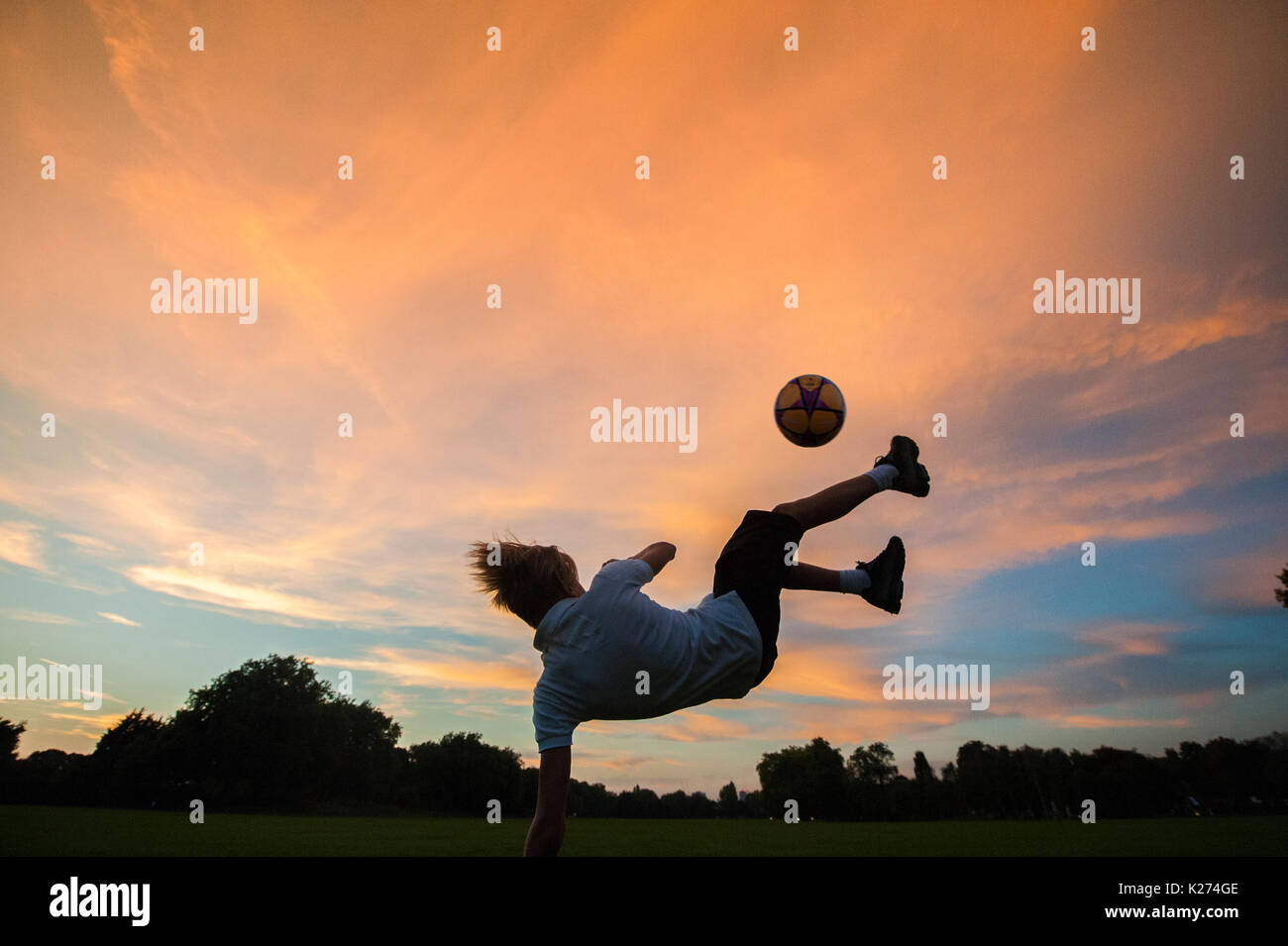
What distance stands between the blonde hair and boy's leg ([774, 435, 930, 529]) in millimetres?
1709

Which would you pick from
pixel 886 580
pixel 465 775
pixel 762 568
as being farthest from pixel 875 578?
pixel 465 775

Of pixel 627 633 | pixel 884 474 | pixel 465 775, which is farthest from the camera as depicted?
pixel 465 775

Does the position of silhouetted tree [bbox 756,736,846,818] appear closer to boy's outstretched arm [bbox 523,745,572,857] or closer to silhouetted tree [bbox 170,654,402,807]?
silhouetted tree [bbox 170,654,402,807]

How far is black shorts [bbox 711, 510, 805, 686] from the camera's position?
16.7 ft

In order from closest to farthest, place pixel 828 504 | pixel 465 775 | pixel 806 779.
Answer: pixel 828 504 < pixel 465 775 < pixel 806 779

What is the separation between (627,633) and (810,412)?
3875 millimetres

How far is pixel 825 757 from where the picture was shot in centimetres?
5956

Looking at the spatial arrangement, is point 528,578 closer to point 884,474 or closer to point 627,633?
point 627,633

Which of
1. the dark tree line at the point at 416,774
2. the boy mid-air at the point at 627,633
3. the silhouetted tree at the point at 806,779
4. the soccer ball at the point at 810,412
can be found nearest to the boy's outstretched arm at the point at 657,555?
the boy mid-air at the point at 627,633

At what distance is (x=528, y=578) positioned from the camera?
4.80 metres

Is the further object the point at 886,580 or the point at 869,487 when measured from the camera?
the point at 886,580
